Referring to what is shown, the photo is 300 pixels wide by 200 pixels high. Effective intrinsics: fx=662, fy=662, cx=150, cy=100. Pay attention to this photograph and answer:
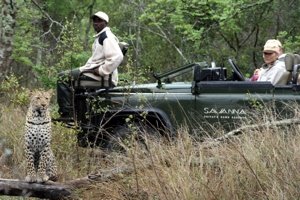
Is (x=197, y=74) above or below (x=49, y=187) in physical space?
above

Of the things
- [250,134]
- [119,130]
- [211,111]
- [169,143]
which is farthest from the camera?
[119,130]

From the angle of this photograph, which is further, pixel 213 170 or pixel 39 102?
pixel 39 102

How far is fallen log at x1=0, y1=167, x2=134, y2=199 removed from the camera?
676 cm

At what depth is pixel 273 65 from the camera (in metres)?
8.62

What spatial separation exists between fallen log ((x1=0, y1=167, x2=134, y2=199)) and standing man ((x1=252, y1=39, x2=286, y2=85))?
262 centimetres

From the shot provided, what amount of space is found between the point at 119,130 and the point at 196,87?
119cm

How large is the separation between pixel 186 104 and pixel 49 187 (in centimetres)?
214

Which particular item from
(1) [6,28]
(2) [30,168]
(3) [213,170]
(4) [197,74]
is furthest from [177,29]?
(3) [213,170]

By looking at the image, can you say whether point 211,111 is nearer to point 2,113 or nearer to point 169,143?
point 169,143

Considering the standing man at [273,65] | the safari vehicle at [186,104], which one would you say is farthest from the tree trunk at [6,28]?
the standing man at [273,65]

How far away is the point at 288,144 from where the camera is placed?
243 inches

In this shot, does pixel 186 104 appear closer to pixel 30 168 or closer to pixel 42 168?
pixel 42 168

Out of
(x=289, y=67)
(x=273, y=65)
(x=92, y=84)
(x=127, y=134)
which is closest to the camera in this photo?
(x=289, y=67)

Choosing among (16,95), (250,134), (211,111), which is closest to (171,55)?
(16,95)
